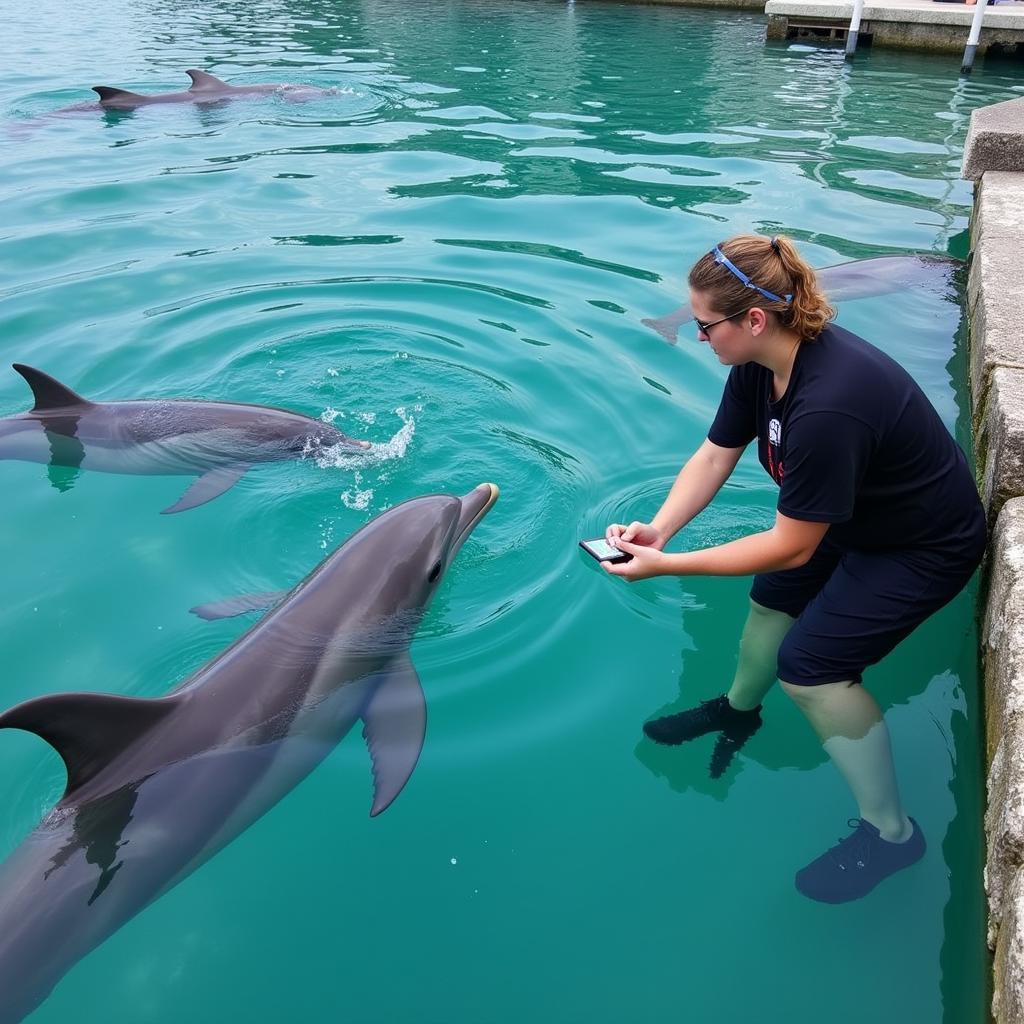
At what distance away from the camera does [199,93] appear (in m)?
16.1

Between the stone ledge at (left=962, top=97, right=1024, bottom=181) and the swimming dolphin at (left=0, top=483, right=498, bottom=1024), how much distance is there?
8129mm

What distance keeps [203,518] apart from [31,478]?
53.9 inches

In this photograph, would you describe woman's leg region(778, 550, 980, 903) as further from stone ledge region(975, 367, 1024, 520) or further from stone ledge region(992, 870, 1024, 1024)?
stone ledge region(992, 870, 1024, 1024)

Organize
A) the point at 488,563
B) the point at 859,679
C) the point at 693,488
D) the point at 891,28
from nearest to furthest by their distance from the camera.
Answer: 1. the point at 859,679
2. the point at 693,488
3. the point at 488,563
4. the point at 891,28

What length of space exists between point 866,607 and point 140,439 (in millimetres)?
4897

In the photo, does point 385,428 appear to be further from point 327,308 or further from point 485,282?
point 485,282

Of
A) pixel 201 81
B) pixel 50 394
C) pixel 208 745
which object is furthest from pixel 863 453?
pixel 201 81

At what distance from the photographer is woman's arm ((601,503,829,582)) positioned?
3.45 meters

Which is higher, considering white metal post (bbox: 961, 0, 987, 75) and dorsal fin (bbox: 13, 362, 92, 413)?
white metal post (bbox: 961, 0, 987, 75)

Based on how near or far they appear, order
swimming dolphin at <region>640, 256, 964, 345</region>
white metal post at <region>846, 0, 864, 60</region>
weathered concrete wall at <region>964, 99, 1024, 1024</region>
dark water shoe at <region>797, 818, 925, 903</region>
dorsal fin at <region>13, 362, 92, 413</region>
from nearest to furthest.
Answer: weathered concrete wall at <region>964, 99, 1024, 1024</region>, dark water shoe at <region>797, 818, 925, 903</region>, dorsal fin at <region>13, 362, 92, 413</region>, swimming dolphin at <region>640, 256, 964, 345</region>, white metal post at <region>846, 0, 864, 60</region>

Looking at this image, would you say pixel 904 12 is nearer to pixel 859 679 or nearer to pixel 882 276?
pixel 882 276

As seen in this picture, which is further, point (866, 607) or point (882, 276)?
point (882, 276)

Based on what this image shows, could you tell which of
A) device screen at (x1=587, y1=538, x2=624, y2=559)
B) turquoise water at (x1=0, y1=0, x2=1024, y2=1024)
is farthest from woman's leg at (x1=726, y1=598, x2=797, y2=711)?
device screen at (x1=587, y1=538, x2=624, y2=559)

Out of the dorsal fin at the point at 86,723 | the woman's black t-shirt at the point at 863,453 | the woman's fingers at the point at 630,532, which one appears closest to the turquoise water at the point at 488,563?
the dorsal fin at the point at 86,723
